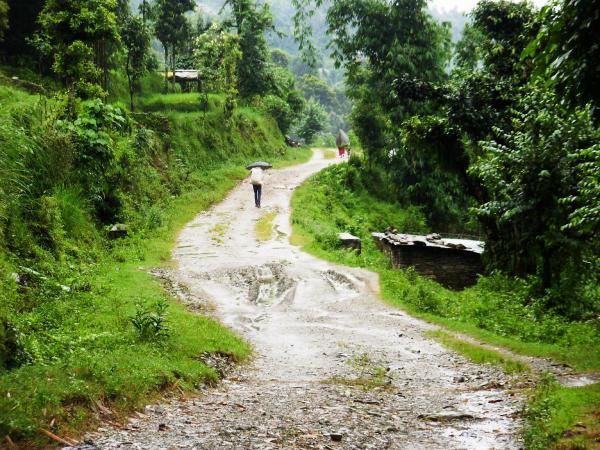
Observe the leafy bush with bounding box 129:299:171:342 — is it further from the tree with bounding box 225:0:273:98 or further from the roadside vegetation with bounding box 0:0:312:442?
the tree with bounding box 225:0:273:98

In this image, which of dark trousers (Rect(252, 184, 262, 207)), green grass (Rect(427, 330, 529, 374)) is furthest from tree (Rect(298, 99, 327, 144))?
green grass (Rect(427, 330, 529, 374))

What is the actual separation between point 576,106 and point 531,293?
12.4 meters

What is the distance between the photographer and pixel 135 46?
36969 millimetres

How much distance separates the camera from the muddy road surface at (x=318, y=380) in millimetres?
6953

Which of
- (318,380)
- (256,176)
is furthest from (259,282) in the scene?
(256,176)

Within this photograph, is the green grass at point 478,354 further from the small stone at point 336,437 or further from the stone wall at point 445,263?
the stone wall at point 445,263

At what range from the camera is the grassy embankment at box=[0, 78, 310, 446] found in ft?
23.1

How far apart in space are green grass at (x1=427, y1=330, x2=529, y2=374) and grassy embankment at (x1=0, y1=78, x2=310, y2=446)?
15.5 feet

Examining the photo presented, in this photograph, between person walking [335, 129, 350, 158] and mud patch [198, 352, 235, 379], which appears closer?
mud patch [198, 352, 235, 379]

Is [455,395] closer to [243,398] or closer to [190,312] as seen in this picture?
[243,398]

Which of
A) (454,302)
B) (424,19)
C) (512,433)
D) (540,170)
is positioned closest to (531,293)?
(454,302)

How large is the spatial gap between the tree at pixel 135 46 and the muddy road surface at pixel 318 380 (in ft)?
66.0

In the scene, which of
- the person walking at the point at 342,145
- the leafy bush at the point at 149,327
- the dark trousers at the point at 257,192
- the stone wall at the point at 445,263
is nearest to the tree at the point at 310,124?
the person walking at the point at 342,145

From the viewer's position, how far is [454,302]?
1734 centimetres
